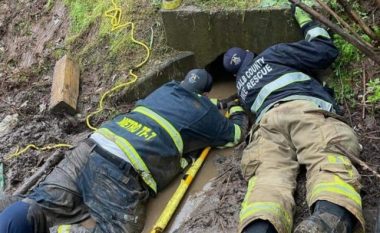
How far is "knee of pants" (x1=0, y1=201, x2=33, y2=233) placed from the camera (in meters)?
3.70

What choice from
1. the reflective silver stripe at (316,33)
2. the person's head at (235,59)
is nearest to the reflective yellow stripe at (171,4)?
the person's head at (235,59)

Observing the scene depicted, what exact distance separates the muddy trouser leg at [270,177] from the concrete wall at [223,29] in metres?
1.23

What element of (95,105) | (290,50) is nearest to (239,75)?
(290,50)

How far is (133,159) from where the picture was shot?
4.31 meters

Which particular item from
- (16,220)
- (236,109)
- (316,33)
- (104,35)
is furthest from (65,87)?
(316,33)

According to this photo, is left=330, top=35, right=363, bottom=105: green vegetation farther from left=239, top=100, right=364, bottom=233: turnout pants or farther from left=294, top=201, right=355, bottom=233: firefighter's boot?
left=294, top=201, right=355, bottom=233: firefighter's boot

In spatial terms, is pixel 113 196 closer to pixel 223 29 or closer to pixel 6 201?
pixel 6 201

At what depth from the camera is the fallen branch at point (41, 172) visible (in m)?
4.83

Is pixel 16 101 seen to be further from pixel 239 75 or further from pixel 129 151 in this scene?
pixel 239 75

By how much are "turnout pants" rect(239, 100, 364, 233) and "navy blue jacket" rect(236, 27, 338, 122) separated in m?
0.19

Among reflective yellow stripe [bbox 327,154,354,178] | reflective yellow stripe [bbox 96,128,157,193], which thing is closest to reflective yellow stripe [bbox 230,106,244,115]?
reflective yellow stripe [bbox 96,128,157,193]

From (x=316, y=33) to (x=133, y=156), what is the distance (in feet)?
6.15

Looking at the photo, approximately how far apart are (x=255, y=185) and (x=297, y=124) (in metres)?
0.61

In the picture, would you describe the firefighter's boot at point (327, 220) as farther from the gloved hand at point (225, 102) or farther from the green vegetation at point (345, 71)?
the gloved hand at point (225, 102)
